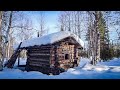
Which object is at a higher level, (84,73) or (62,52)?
(62,52)

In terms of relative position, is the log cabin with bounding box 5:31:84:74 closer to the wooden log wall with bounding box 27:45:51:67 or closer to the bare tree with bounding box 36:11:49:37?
the wooden log wall with bounding box 27:45:51:67

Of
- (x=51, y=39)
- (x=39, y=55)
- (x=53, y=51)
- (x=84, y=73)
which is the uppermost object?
(x=51, y=39)

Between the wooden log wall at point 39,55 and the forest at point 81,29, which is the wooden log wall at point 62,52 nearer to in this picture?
the wooden log wall at point 39,55

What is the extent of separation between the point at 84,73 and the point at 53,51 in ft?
3.44

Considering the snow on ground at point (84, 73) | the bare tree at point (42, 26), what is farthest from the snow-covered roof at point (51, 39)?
the snow on ground at point (84, 73)

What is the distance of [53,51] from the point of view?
6.11 m

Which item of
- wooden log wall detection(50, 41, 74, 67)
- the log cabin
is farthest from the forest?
wooden log wall detection(50, 41, 74, 67)

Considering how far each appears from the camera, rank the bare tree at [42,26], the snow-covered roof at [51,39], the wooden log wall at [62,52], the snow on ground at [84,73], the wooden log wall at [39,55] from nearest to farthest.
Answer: the snow on ground at [84,73]
the bare tree at [42,26]
the snow-covered roof at [51,39]
the wooden log wall at [62,52]
the wooden log wall at [39,55]

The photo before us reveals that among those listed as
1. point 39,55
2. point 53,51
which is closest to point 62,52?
point 53,51

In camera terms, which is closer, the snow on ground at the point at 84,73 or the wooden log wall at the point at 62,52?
the snow on ground at the point at 84,73

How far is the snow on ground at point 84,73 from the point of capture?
545cm

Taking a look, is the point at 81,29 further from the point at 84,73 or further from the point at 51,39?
the point at 84,73

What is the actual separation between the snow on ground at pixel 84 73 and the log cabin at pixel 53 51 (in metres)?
0.21
